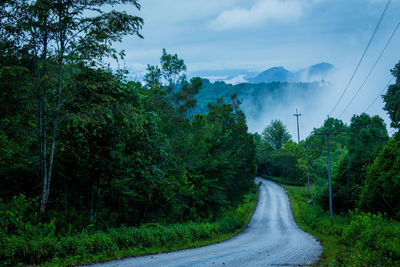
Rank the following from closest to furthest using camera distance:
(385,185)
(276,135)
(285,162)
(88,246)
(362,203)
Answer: (88,246), (385,185), (362,203), (285,162), (276,135)

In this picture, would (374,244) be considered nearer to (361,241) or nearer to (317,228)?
(361,241)

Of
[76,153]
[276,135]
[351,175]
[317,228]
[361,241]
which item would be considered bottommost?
[317,228]

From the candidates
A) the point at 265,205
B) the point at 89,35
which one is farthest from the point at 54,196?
the point at 265,205

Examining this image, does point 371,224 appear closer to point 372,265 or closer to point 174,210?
point 372,265

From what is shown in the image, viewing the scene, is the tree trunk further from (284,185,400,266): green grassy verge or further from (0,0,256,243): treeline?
(284,185,400,266): green grassy verge

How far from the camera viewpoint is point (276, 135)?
11894 centimetres

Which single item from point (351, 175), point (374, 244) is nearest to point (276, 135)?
point (351, 175)

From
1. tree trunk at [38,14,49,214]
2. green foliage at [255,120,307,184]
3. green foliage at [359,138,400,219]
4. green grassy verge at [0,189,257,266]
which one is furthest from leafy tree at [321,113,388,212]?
green foliage at [255,120,307,184]

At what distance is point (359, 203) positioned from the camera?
2766 cm

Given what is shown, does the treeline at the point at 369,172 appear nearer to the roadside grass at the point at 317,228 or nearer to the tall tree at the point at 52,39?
the roadside grass at the point at 317,228

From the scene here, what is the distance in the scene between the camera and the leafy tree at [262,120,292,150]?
391 feet

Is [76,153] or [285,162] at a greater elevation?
[76,153]

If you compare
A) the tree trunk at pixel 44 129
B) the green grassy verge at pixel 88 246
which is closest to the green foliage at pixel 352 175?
the green grassy verge at pixel 88 246

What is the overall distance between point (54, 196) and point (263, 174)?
83069 mm
